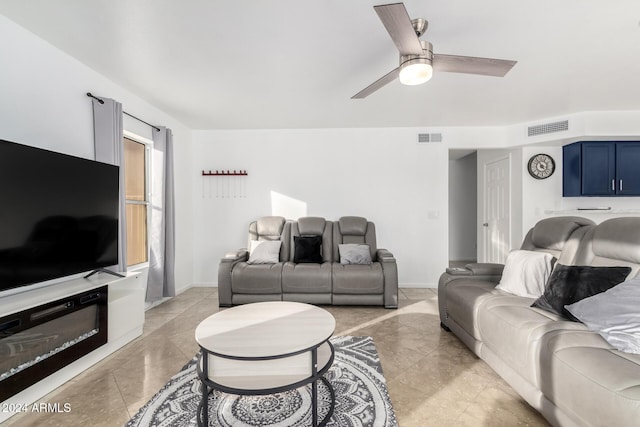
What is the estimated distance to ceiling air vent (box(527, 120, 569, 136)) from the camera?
3.86 m

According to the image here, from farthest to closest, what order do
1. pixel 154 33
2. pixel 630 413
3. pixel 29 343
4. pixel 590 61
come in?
1. pixel 590 61
2. pixel 154 33
3. pixel 29 343
4. pixel 630 413

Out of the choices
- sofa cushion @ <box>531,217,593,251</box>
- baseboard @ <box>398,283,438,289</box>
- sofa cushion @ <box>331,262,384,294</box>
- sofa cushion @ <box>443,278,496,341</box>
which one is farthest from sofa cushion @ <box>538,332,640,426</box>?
baseboard @ <box>398,283,438,289</box>

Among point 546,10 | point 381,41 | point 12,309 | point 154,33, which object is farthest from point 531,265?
point 12,309

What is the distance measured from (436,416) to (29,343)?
2.50 metres

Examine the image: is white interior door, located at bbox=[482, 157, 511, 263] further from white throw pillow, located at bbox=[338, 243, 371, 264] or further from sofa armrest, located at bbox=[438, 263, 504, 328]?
white throw pillow, located at bbox=[338, 243, 371, 264]

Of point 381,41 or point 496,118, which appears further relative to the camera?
point 496,118

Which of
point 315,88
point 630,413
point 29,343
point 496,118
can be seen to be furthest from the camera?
point 496,118

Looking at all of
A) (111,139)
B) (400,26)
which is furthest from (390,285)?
(111,139)

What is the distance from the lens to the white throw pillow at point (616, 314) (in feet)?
4.57

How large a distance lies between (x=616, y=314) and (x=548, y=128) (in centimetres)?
340

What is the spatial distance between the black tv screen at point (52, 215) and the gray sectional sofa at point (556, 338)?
3.03 meters

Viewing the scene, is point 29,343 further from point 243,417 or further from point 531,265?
point 531,265

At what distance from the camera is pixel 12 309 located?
1.63 m

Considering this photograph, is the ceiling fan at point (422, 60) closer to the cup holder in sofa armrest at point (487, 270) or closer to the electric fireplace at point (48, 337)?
the cup holder in sofa armrest at point (487, 270)
